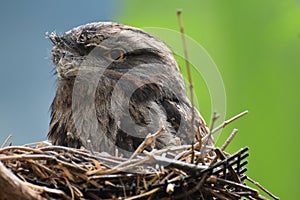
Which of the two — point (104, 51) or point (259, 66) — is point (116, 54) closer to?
point (104, 51)

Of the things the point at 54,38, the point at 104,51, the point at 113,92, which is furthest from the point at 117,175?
the point at 54,38

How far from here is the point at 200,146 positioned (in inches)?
88.3

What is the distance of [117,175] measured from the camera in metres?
2.08

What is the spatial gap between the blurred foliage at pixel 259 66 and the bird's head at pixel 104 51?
133 cm

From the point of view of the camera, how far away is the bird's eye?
9.14 feet

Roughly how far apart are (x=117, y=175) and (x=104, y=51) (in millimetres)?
863

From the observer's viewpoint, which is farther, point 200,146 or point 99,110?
point 99,110

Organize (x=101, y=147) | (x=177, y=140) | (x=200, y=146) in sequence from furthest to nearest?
(x=101, y=147) → (x=177, y=140) → (x=200, y=146)

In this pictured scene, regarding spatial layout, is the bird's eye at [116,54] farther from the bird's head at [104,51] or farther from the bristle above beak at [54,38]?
the bristle above beak at [54,38]

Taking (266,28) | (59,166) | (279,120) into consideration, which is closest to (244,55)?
(266,28)

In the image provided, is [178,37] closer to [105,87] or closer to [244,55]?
[105,87]

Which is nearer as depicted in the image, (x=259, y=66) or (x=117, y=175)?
(x=117, y=175)


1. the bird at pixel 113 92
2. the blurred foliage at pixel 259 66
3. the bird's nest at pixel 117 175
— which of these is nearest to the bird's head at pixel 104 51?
the bird at pixel 113 92

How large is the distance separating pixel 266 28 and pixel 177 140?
2190 mm
